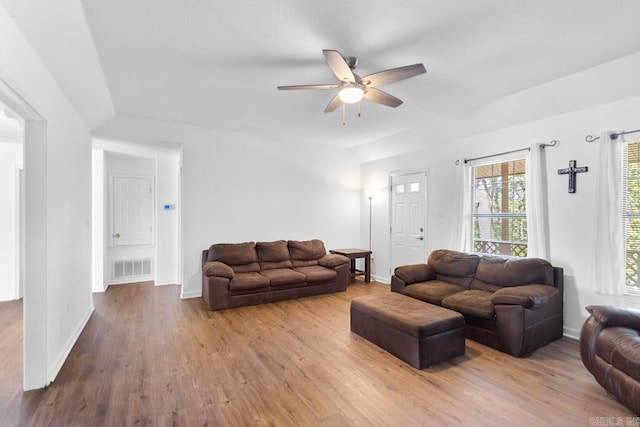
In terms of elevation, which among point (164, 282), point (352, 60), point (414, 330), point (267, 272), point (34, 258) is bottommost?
point (164, 282)

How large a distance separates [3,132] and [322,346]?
16.4ft

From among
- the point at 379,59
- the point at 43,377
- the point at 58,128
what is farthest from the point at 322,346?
the point at 58,128

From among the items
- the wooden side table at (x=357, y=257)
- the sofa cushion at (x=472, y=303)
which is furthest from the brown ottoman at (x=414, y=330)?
the wooden side table at (x=357, y=257)

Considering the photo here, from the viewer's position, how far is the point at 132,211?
19.6ft

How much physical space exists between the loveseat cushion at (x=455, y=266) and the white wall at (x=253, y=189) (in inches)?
97.6

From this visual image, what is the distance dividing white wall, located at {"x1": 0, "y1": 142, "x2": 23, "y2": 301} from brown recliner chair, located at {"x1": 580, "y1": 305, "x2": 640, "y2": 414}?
7.08m

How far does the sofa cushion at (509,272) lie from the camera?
131 inches

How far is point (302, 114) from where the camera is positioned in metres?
4.34

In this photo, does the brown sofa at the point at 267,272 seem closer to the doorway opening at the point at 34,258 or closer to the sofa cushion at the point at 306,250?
the sofa cushion at the point at 306,250

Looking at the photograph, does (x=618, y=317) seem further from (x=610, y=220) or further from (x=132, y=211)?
(x=132, y=211)

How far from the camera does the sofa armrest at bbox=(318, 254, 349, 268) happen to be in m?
5.30

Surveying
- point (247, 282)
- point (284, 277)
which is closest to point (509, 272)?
point (284, 277)

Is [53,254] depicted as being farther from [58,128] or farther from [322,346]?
[322,346]

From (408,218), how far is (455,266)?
1.61 meters
